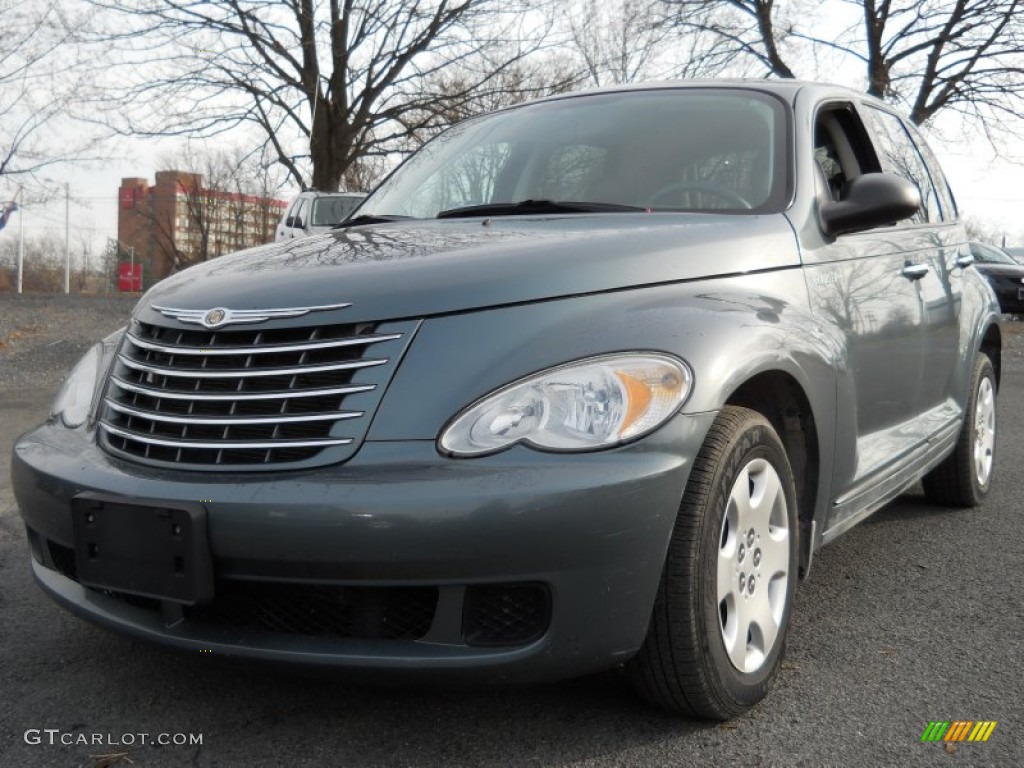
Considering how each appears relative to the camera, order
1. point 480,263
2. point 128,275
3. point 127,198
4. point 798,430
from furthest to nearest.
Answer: point 128,275 → point 127,198 → point 798,430 → point 480,263

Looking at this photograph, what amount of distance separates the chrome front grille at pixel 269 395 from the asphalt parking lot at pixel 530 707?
463 millimetres

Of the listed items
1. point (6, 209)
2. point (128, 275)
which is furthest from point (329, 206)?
point (128, 275)

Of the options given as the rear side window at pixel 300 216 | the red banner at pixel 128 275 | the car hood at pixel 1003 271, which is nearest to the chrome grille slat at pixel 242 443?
the rear side window at pixel 300 216

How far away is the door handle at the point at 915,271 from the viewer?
3453mm

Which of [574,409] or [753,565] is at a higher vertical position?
[574,409]

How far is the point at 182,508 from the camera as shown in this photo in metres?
1.99

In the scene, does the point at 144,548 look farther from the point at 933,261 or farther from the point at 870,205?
the point at 933,261

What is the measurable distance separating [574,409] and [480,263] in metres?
0.46

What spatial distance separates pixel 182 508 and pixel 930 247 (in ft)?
10.0

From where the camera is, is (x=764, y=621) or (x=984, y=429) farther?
(x=984, y=429)

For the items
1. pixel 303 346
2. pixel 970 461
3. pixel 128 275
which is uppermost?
pixel 303 346

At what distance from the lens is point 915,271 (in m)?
3.51

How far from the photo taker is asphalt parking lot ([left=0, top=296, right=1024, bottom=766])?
2.13 m

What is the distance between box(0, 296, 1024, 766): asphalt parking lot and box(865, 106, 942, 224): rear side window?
1.67m
